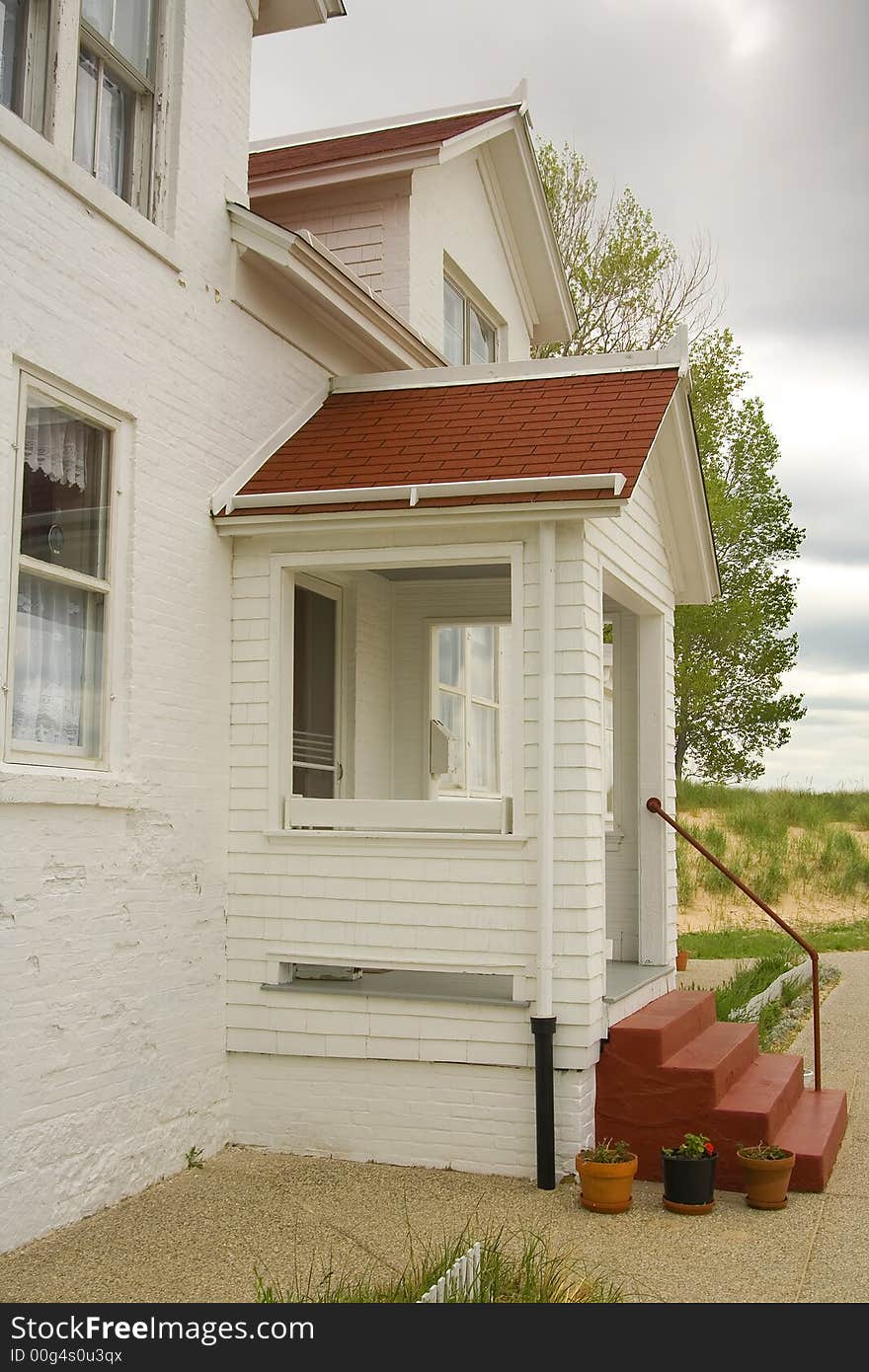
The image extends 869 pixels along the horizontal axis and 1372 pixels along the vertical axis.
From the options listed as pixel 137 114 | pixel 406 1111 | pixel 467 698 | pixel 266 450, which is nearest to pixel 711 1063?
pixel 406 1111

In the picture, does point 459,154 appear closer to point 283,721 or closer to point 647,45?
point 647,45

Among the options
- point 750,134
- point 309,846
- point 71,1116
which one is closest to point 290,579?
point 309,846

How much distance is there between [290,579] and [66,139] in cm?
262

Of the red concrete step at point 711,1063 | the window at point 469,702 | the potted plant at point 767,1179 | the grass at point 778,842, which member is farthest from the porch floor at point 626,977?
the grass at point 778,842

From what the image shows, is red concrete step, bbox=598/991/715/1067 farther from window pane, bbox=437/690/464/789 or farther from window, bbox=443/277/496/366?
window, bbox=443/277/496/366

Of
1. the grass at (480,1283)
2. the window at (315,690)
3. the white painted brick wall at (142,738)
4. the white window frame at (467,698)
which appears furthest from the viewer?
the white window frame at (467,698)

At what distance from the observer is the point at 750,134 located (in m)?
8.07

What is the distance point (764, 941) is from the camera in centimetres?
1789

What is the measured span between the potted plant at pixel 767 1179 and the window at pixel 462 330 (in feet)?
25.5

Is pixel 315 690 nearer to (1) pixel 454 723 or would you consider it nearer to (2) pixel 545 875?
(1) pixel 454 723

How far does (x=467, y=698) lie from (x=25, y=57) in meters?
6.52

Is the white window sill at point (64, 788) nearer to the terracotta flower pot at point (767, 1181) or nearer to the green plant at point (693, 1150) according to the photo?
the green plant at point (693, 1150)

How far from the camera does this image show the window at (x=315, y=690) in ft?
29.5
